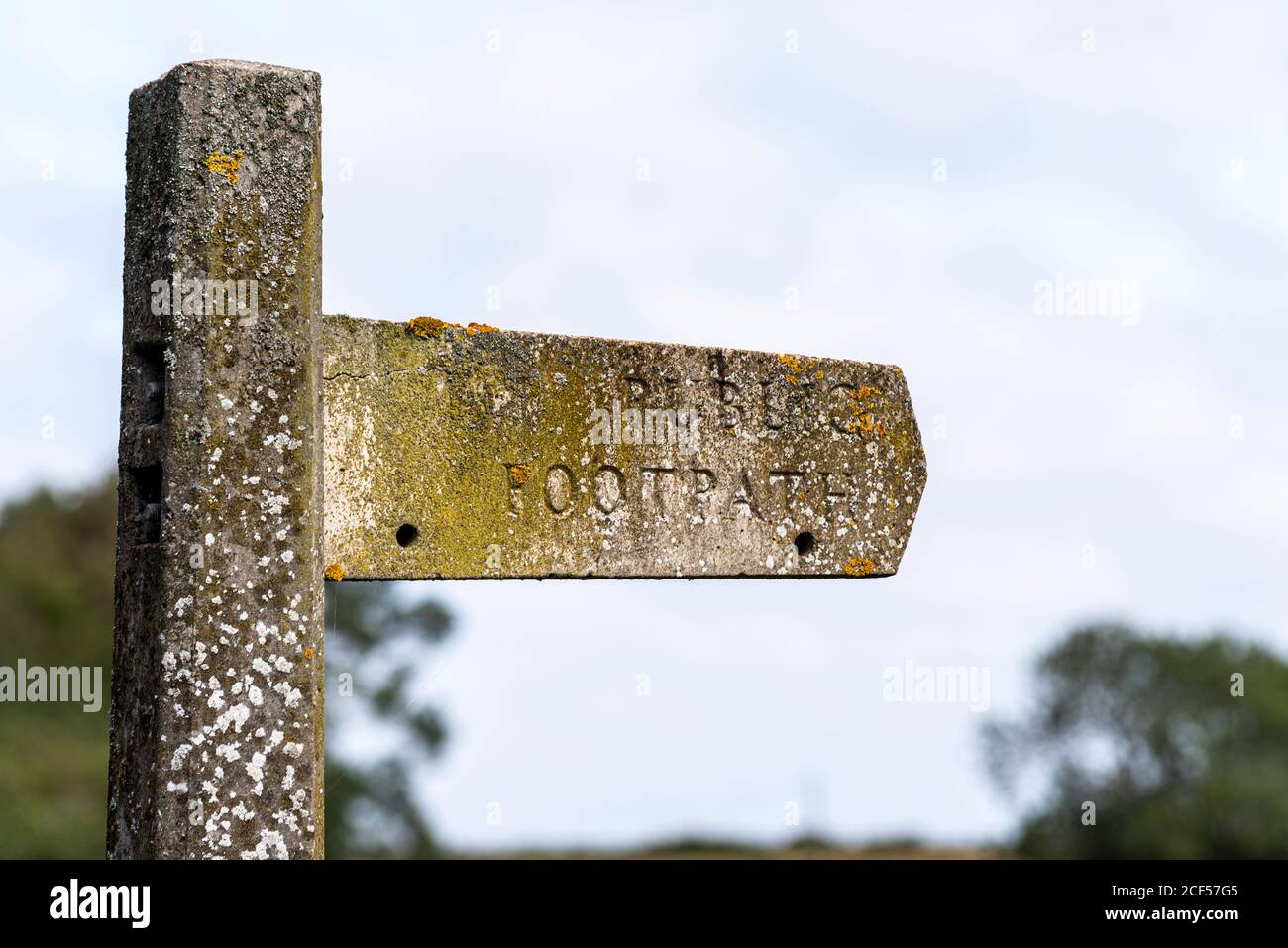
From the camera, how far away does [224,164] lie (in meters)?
4.42

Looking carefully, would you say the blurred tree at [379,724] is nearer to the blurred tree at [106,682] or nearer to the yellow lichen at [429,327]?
the blurred tree at [106,682]

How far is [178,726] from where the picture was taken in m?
4.23

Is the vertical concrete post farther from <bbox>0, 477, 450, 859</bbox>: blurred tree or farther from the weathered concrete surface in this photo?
<bbox>0, 477, 450, 859</bbox>: blurred tree

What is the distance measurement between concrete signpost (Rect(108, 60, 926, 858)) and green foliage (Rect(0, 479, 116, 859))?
1752 centimetres

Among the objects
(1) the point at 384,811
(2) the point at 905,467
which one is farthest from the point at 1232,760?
(2) the point at 905,467

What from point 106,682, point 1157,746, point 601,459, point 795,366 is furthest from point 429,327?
point 1157,746

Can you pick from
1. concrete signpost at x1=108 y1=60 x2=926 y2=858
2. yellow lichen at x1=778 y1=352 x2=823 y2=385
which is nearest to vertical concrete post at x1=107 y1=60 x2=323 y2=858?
concrete signpost at x1=108 y1=60 x2=926 y2=858

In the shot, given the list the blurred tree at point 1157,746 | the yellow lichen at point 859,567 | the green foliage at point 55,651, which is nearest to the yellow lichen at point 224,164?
the yellow lichen at point 859,567

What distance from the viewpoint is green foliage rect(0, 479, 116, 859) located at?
926 inches

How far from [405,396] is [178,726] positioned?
117 cm

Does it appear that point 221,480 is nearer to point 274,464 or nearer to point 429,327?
point 274,464

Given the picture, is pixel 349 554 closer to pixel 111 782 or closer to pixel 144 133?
Answer: pixel 111 782

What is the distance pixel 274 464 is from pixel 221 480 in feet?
0.50

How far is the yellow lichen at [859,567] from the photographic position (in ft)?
18.1
